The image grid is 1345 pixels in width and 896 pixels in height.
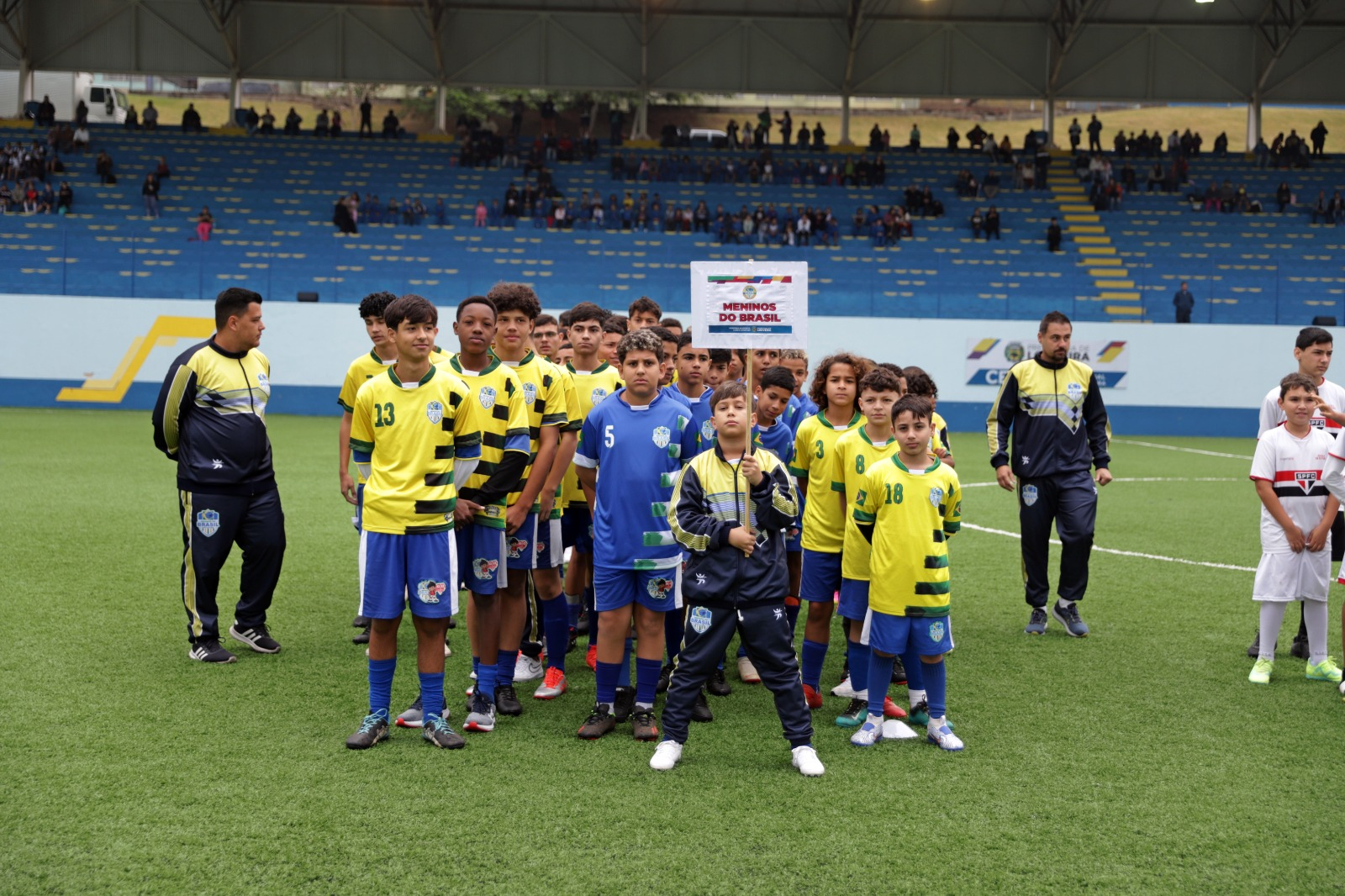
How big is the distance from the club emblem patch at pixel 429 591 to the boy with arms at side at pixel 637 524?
0.77m

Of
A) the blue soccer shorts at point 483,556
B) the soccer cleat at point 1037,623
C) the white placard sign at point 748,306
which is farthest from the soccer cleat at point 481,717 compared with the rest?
the soccer cleat at point 1037,623

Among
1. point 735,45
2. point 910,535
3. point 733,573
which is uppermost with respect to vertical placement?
point 735,45

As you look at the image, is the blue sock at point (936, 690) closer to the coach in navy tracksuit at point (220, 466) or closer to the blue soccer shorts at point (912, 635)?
the blue soccer shorts at point (912, 635)

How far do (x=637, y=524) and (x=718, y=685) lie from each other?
4.45 ft

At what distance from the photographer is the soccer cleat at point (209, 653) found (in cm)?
654

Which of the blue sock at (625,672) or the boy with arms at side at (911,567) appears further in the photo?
the blue sock at (625,672)

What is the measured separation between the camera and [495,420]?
18.7 feet

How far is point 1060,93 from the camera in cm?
3484

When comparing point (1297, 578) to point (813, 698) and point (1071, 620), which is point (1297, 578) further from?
point (813, 698)

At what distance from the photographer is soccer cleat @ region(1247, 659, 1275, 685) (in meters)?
6.48

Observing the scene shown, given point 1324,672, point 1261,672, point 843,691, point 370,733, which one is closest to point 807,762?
point 843,691

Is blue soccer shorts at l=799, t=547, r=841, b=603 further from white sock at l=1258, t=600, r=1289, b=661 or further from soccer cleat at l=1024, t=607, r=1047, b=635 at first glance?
white sock at l=1258, t=600, r=1289, b=661

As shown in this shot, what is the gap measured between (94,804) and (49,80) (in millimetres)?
45278

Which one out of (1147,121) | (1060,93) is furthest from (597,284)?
(1147,121)
